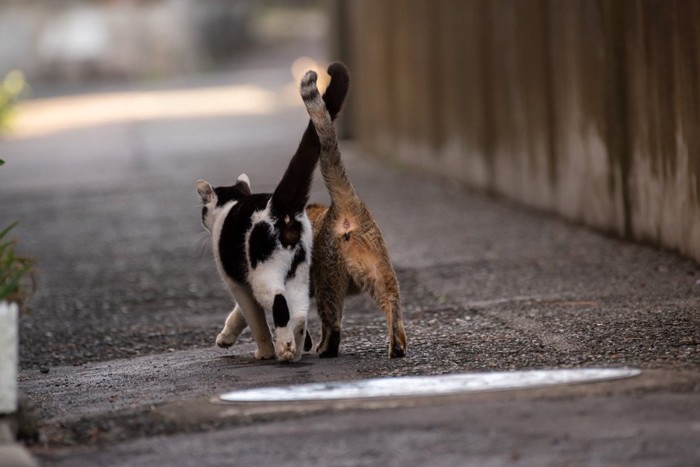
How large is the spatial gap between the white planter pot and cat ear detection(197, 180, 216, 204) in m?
1.73

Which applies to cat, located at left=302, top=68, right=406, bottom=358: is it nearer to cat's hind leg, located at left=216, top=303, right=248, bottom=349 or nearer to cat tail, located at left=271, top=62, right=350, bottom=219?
cat tail, located at left=271, top=62, right=350, bottom=219

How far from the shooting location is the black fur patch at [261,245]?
6453 mm

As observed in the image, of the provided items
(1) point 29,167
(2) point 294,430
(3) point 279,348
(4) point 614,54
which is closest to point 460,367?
(3) point 279,348

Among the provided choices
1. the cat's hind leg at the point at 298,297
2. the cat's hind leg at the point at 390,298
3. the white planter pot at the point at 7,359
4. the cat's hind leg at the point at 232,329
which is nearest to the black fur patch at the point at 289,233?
the cat's hind leg at the point at 298,297

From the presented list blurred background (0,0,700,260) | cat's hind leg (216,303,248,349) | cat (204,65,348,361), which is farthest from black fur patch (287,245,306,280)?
blurred background (0,0,700,260)

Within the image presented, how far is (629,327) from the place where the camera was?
702 centimetres

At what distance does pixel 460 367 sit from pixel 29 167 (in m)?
15.0

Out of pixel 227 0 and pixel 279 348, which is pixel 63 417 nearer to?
pixel 279 348

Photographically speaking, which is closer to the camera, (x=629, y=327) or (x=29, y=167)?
(x=629, y=327)

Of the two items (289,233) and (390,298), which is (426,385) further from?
(289,233)

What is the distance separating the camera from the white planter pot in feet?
17.2

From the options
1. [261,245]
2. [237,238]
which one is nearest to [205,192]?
[237,238]

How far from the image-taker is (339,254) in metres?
6.61

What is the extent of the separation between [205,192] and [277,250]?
25.2 inches
